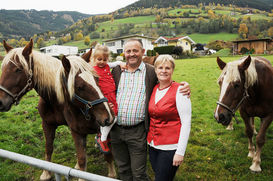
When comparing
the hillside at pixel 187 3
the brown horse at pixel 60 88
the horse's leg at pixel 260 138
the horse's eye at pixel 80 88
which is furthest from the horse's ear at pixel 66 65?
the hillside at pixel 187 3

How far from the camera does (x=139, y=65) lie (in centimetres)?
272

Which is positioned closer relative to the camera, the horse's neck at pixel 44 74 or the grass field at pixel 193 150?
the horse's neck at pixel 44 74

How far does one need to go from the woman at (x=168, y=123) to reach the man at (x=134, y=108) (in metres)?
0.20

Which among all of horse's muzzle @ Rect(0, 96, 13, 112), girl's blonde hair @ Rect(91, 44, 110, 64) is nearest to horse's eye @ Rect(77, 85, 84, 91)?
girl's blonde hair @ Rect(91, 44, 110, 64)

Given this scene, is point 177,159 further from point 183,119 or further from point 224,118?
point 224,118

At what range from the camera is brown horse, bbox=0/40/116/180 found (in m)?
2.50

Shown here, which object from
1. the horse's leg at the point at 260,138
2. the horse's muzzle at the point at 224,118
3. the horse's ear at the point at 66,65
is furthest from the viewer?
the horse's leg at the point at 260,138

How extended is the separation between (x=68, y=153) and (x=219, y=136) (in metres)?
4.15

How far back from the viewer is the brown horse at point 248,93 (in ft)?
9.75

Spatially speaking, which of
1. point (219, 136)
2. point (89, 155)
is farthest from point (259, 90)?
point (89, 155)

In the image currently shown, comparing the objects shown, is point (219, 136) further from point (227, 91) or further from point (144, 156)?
point (144, 156)

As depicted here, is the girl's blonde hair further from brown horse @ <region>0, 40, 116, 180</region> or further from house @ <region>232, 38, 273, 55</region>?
house @ <region>232, 38, 273, 55</region>

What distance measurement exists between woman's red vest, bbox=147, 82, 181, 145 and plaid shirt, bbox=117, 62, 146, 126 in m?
0.27

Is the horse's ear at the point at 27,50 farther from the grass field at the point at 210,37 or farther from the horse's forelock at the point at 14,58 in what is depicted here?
the grass field at the point at 210,37
